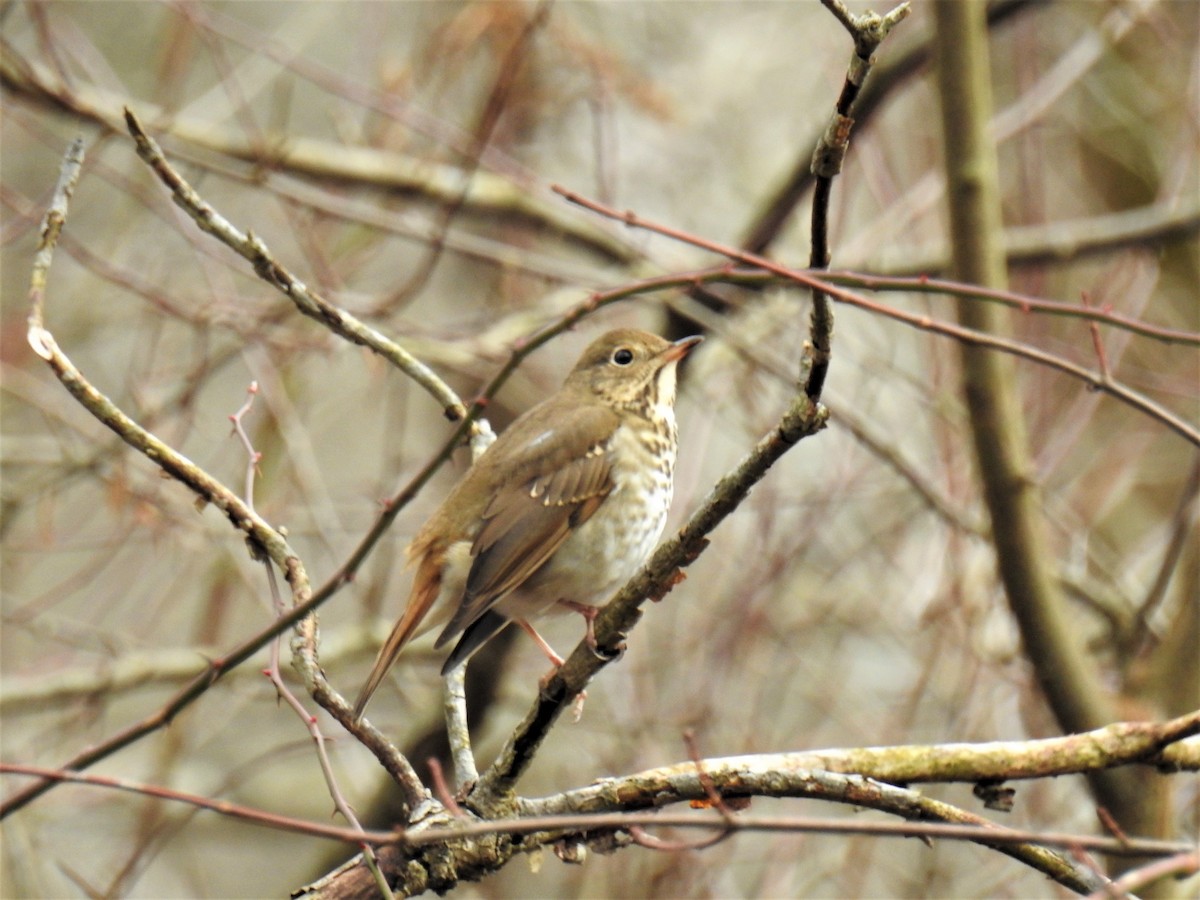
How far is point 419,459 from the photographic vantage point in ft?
25.0

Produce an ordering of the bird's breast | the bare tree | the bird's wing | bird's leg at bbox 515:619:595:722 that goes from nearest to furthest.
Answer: bird's leg at bbox 515:619:595:722 < the bird's wing < the bird's breast < the bare tree

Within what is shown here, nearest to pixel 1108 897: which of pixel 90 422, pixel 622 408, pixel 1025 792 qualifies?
pixel 622 408

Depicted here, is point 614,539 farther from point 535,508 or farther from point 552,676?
point 552,676

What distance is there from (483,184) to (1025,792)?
3813 mm

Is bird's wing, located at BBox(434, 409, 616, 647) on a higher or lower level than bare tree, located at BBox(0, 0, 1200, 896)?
lower

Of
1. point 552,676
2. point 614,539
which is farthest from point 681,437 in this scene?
point 552,676

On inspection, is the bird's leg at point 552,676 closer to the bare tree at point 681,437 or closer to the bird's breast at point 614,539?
the bare tree at point 681,437

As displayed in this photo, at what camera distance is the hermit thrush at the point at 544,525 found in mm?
4043

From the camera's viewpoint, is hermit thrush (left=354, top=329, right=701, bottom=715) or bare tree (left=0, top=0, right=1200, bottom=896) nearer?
hermit thrush (left=354, top=329, right=701, bottom=715)

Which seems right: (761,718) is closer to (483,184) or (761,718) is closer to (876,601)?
(876,601)

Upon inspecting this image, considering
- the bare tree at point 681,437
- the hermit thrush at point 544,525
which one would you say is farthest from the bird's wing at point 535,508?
Answer: the bare tree at point 681,437

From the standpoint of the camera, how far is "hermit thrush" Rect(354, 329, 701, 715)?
404 cm

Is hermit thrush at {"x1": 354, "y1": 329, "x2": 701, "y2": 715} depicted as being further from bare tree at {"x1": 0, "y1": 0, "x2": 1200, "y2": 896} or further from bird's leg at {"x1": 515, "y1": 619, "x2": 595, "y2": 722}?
bare tree at {"x1": 0, "y1": 0, "x2": 1200, "y2": 896}

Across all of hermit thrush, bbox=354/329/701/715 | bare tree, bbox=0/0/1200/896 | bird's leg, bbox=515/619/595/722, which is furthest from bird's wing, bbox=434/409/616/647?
bare tree, bbox=0/0/1200/896
